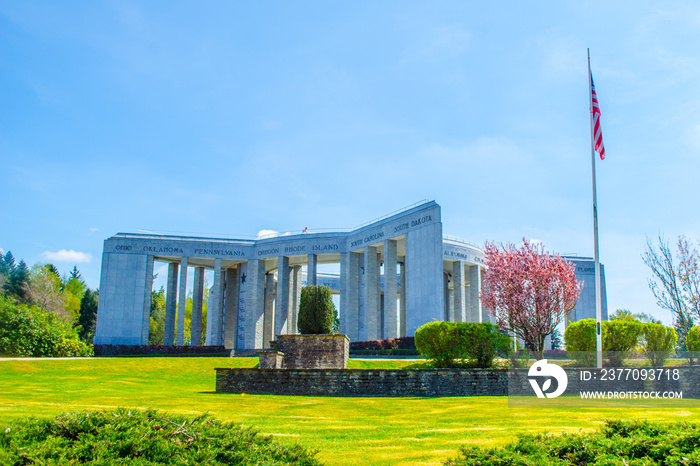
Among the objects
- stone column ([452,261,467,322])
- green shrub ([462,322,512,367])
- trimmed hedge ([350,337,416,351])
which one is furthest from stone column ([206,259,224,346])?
green shrub ([462,322,512,367])

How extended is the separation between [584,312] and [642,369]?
3023 centimetres

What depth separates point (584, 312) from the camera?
49312 millimetres

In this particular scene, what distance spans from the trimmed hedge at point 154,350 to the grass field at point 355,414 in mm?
18519

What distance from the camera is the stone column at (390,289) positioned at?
40.0 metres

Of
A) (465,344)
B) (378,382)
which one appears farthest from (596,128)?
(378,382)

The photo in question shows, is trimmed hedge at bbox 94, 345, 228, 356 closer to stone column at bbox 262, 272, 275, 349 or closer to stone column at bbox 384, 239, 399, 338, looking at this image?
stone column at bbox 262, 272, 275, 349

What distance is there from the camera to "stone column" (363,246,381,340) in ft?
135

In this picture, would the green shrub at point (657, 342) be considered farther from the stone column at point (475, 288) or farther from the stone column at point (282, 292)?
the stone column at point (282, 292)

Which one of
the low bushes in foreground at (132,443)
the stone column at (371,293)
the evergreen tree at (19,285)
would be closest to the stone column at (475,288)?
the stone column at (371,293)

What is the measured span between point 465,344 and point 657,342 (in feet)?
26.4

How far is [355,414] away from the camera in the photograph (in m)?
12.7

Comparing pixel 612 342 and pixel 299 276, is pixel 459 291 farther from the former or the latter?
pixel 612 342

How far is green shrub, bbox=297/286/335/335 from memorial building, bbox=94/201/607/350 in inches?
546

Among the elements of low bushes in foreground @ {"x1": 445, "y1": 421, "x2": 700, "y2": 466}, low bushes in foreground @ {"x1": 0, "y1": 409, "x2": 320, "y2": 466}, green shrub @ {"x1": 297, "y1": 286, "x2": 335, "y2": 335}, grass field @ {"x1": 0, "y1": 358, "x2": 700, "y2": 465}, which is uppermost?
green shrub @ {"x1": 297, "y1": 286, "x2": 335, "y2": 335}
